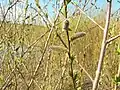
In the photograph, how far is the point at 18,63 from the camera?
217 cm

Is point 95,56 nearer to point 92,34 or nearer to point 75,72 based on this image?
point 92,34

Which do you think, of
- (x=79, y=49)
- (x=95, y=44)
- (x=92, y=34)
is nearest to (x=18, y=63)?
(x=79, y=49)

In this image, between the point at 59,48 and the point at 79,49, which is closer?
the point at 59,48

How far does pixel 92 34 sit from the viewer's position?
8.38m

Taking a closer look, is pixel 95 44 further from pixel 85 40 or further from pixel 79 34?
pixel 79 34

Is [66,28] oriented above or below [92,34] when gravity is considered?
above

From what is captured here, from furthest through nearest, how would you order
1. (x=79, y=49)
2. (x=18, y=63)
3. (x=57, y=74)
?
(x=79, y=49) < (x=57, y=74) < (x=18, y=63)

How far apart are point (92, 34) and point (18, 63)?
6.33 metres

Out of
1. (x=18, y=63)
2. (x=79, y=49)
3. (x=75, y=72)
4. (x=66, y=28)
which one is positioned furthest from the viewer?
(x=79, y=49)

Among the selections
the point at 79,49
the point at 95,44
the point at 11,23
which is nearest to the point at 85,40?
the point at 95,44

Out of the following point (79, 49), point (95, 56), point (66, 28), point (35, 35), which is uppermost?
point (66, 28)

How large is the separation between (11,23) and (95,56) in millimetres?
4759

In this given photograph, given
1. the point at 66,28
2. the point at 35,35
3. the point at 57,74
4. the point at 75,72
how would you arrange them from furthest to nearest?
1. the point at 35,35
2. the point at 57,74
3. the point at 75,72
4. the point at 66,28

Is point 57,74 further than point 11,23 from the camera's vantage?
Yes
